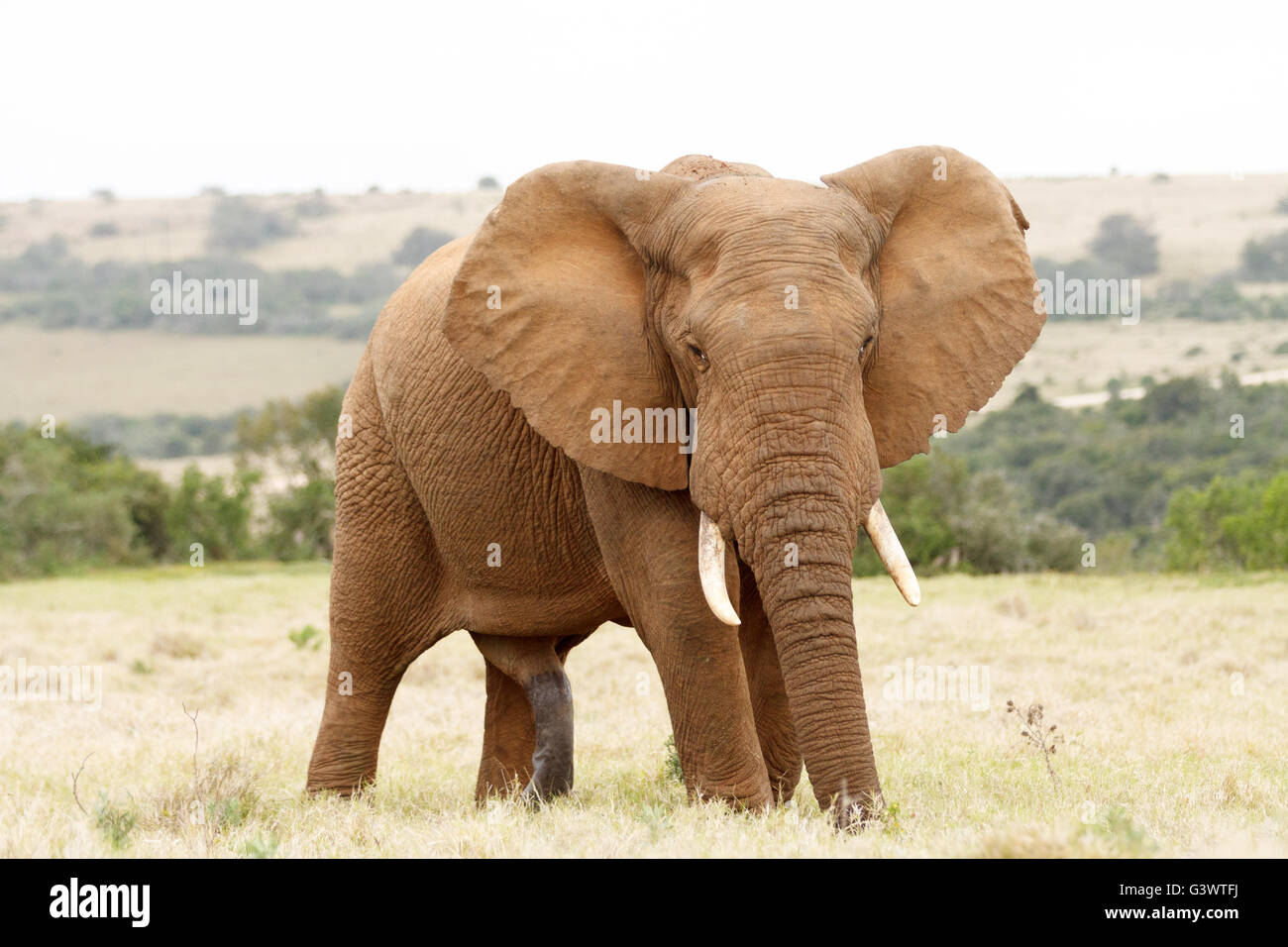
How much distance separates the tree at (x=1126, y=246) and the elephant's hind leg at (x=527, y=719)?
84.2 metres

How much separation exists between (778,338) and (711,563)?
2.98 feet

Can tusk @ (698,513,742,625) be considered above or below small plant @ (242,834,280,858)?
above

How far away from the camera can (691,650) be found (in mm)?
6508

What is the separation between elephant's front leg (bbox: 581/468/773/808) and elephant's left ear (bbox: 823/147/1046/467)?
36.5 inches

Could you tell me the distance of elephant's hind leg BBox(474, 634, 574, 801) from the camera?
8047mm

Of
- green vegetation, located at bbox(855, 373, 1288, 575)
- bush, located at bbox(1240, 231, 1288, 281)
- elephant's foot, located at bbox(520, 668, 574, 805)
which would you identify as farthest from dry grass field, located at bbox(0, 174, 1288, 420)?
elephant's foot, located at bbox(520, 668, 574, 805)

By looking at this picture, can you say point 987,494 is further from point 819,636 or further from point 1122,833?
point 1122,833

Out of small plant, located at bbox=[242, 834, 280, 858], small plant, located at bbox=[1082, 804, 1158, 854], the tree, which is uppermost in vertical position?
the tree

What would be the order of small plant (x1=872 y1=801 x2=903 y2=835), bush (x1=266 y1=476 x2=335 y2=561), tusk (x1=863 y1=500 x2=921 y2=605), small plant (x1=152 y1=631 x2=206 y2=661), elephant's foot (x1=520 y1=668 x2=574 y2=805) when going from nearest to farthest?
small plant (x1=872 y1=801 x2=903 y2=835) → tusk (x1=863 y1=500 x2=921 y2=605) → elephant's foot (x1=520 y1=668 x2=574 y2=805) → small plant (x1=152 y1=631 x2=206 y2=661) → bush (x1=266 y1=476 x2=335 y2=561)

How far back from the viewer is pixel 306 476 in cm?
4019

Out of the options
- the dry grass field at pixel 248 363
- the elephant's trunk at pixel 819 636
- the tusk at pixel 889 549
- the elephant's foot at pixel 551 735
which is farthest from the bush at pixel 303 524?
the dry grass field at pixel 248 363

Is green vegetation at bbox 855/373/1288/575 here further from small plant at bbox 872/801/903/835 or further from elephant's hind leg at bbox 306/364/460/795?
small plant at bbox 872/801/903/835

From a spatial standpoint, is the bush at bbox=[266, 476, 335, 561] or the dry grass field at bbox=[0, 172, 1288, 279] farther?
the dry grass field at bbox=[0, 172, 1288, 279]

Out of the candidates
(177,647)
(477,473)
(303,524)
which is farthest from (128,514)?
(477,473)
